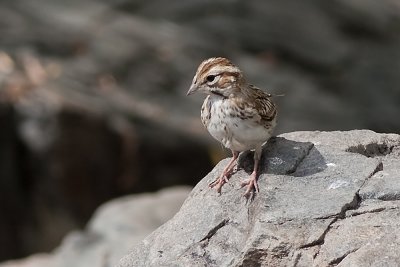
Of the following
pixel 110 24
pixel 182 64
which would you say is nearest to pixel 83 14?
pixel 110 24

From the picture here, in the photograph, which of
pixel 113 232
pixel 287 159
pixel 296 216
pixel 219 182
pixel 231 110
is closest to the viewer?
pixel 296 216

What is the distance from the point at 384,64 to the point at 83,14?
518 cm

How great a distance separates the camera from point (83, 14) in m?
16.3

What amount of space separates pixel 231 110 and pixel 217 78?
0.28m

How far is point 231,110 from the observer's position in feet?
23.3

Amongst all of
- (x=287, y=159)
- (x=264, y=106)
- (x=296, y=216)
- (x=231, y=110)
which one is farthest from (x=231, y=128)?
(x=296, y=216)

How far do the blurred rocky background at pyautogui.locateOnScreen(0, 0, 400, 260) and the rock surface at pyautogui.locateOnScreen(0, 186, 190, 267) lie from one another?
1.72 m

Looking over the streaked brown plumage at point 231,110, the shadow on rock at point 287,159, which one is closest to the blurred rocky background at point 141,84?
the shadow on rock at point 287,159

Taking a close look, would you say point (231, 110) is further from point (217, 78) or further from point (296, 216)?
point (296, 216)

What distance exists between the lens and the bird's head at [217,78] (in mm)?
6902

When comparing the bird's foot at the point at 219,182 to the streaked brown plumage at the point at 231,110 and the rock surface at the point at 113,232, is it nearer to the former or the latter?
the streaked brown plumage at the point at 231,110

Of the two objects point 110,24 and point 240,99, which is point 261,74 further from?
point 240,99

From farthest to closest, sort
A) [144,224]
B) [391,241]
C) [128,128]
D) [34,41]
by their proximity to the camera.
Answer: [34,41], [128,128], [144,224], [391,241]

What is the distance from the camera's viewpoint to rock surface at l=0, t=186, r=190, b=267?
1130cm
